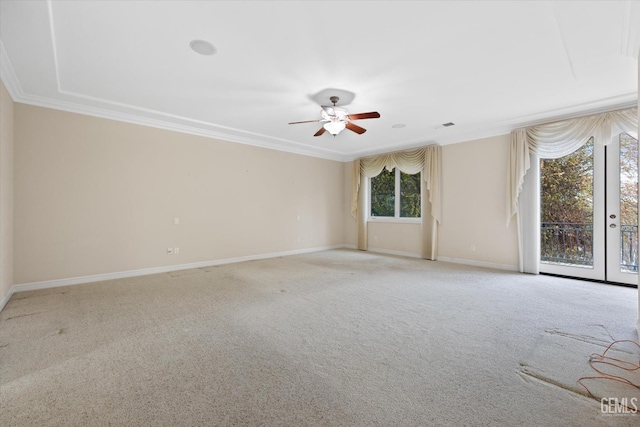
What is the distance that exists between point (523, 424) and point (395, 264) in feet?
14.0

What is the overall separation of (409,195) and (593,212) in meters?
3.31

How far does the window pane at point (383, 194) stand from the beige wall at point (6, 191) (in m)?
6.81

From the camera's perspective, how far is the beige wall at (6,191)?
3.17m

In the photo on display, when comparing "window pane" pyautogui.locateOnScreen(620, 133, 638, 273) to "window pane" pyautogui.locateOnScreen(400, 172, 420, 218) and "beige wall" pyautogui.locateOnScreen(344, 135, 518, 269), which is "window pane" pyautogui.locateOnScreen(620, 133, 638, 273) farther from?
"window pane" pyautogui.locateOnScreen(400, 172, 420, 218)

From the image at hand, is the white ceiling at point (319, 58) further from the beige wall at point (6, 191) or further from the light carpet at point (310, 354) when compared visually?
the light carpet at point (310, 354)

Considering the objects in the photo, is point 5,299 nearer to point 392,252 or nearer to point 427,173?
point 392,252

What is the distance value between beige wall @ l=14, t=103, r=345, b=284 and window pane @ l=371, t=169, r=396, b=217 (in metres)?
2.25

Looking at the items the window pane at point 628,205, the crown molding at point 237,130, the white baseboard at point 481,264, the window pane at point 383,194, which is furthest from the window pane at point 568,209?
the window pane at point 383,194

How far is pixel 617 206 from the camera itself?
4.08 m

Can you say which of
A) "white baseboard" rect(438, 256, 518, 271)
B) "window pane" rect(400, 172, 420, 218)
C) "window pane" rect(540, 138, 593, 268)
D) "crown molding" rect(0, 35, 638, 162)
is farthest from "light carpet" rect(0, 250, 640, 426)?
"window pane" rect(400, 172, 420, 218)

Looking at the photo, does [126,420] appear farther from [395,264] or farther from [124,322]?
[395,264]

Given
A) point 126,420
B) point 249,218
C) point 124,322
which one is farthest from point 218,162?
point 126,420

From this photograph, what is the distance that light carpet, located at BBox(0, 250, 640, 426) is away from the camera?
5.15 ft

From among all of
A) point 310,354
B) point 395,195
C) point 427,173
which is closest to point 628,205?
point 427,173
